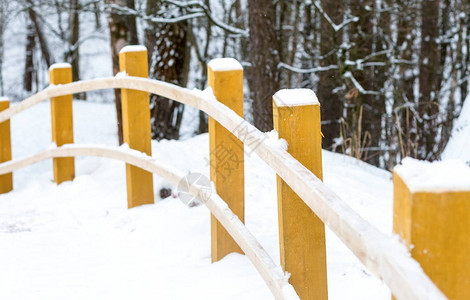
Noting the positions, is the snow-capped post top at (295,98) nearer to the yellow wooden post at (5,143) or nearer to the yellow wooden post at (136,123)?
the yellow wooden post at (136,123)

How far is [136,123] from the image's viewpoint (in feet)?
14.2

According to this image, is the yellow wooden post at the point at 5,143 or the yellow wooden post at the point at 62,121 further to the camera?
the yellow wooden post at the point at 5,143

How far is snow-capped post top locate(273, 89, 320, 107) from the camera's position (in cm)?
212

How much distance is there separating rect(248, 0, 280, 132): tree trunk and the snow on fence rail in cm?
360

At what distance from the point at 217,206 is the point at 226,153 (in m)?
0.30

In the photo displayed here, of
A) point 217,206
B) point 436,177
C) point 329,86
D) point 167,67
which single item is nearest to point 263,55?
point 167,67

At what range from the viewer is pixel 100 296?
2.93m

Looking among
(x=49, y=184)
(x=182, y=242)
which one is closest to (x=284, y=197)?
(x=182, y=242)

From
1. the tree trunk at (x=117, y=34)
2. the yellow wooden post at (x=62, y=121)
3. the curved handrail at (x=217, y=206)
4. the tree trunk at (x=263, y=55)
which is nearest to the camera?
the curved handrail at (x=217, y=206)

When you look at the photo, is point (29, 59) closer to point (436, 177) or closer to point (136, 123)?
point (136, 123)

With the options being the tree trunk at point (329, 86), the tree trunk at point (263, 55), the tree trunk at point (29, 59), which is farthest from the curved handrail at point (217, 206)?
the tree trunk at point (29, 59)

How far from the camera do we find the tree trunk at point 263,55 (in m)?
7.85

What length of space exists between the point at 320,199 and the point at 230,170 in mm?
1579

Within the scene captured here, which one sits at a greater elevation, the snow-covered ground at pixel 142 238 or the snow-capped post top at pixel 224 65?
the snow-capped post top at pixel 224 65
